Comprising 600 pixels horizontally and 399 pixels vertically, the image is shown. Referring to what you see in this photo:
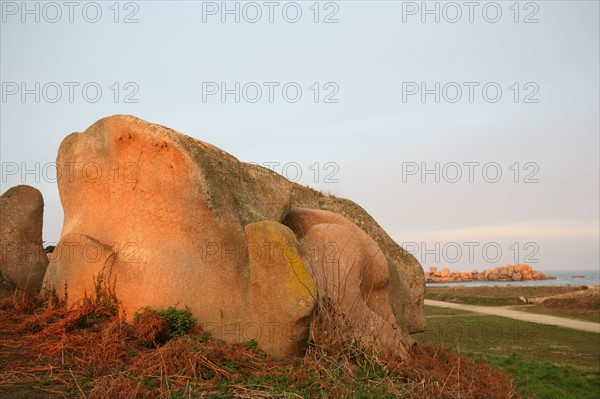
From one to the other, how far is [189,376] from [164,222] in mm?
2687

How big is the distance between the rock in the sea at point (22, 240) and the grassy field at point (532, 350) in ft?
23.8

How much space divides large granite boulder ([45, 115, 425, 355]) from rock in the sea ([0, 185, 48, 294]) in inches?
39.5

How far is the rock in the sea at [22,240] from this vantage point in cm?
985

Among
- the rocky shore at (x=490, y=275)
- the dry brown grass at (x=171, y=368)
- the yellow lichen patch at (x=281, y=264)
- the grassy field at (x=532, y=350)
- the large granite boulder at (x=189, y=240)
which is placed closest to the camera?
the dry brown grass at (x=171, y=368)

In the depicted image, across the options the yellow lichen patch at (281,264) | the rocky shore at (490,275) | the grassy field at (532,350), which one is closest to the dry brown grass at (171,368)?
the yellow lichen patch at (281,264)

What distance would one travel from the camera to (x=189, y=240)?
7.93 meters

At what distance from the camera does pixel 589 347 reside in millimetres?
→ 18000

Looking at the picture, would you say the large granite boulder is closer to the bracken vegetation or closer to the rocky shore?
the bracken vegetation

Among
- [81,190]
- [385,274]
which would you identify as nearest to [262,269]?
[385,274]

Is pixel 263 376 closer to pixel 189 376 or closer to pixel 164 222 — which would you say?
pixel 189 376

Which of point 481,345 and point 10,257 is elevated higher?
point 10,257

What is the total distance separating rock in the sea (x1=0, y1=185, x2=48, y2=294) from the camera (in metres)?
9.85

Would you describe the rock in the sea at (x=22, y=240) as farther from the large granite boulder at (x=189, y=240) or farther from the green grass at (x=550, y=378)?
the green grass at (x=550, y=378)

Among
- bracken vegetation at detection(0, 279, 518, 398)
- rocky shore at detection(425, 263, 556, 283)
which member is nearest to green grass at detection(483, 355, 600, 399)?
bracken vegetation at detection(0, 279, 518, 398)
